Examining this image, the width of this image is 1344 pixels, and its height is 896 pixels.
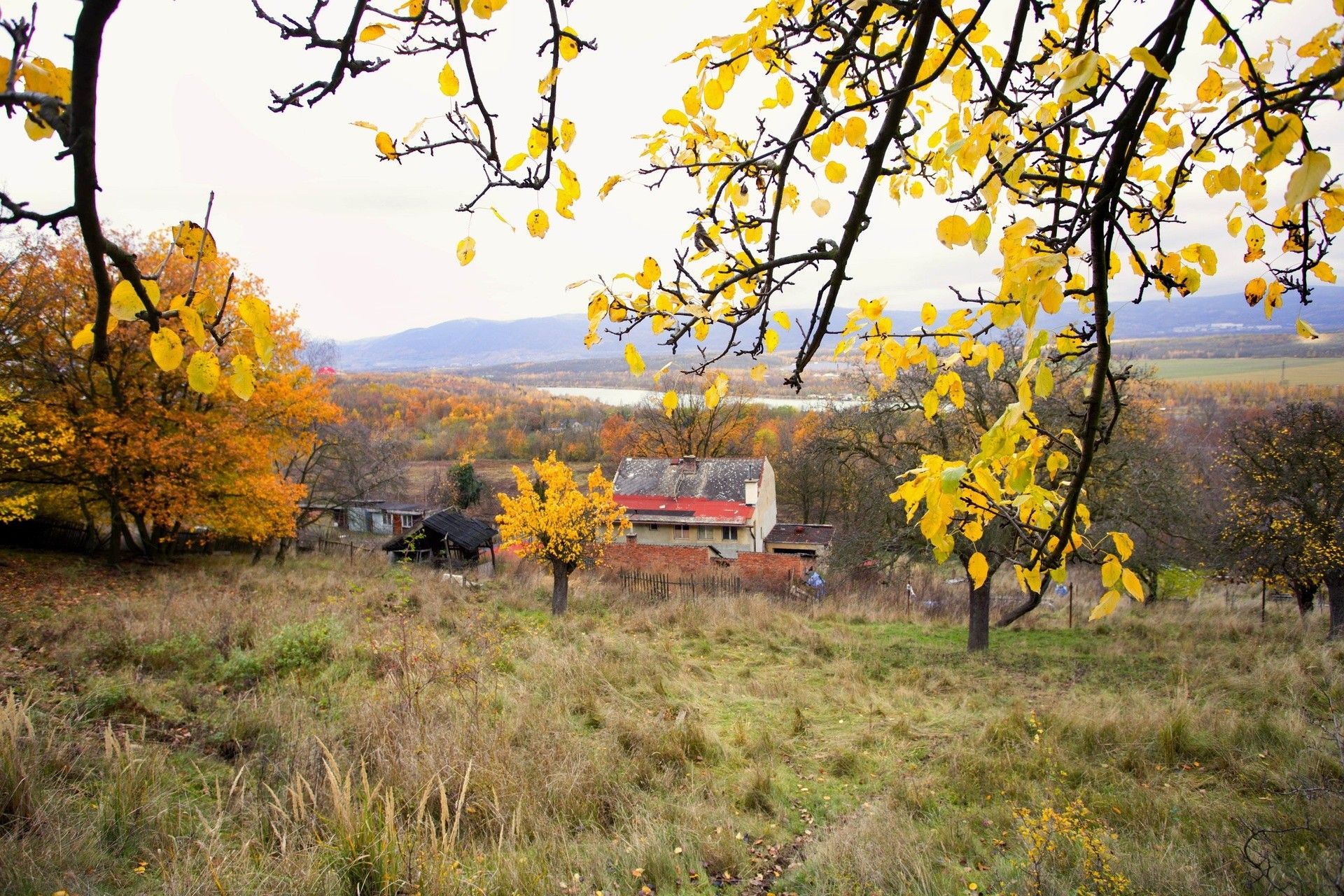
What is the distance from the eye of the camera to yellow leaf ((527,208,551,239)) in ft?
6.23

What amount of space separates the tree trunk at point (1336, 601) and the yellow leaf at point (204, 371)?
16.8 meters

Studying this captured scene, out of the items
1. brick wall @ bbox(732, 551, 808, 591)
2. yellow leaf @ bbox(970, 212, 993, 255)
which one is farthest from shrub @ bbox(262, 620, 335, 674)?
brick wall @ bbox(732, 551, 808, 591)

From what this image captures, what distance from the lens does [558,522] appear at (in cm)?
1509

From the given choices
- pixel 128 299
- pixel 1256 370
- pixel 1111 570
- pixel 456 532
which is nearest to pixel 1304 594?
pixel 1111 570

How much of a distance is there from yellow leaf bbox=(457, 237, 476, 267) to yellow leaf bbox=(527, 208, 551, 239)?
191 mm

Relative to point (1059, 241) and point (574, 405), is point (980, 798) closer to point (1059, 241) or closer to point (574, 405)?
point (1059, 241)

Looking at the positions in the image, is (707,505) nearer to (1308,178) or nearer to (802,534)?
(802,534)

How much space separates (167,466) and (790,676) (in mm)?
14586

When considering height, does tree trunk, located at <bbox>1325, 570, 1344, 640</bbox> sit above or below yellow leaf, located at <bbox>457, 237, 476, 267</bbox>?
below

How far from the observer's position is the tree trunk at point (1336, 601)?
471 inches

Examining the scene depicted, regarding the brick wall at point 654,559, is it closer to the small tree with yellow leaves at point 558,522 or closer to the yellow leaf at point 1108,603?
the small tree with yellow leaves at point 558,522

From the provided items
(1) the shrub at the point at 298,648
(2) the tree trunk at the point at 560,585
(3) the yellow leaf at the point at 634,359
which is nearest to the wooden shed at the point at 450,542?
(2) the tree trunk at the point at 560,585

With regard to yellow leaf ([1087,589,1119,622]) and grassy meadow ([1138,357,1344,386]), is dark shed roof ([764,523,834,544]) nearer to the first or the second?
grassy meadow ([1138,357,1344,386])

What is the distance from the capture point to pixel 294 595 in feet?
42.9
